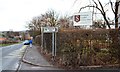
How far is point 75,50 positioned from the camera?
1530 centimetres

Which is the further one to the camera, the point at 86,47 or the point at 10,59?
the point at 10,59

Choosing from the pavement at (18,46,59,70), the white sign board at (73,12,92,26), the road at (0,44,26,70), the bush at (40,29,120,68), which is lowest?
the road at (0,44,26,70)

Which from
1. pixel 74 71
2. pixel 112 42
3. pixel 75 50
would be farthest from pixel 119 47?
pixel 74 71

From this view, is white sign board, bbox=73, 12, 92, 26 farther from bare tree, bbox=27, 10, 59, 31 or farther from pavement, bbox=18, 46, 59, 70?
bare tree, bbox=27, 10, 59, 31

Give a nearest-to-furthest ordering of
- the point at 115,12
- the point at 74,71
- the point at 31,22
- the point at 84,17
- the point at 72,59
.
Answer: the point at 74,71 → the point at 72,59 → the point at 84,17 → the point at 115,12 → the point at 31,22

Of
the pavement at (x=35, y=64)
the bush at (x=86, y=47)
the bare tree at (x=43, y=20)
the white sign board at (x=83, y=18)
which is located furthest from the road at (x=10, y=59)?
the bare tree at (x=43, y=20)

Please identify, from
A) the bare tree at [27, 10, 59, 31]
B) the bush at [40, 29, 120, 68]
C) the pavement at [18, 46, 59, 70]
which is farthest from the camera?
the bare tree at [27, 10, 59, 31]

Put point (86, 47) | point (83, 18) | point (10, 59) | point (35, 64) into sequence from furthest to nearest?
point (10, 59) < point (35, 64) < point (83, 18) < point (86, 47)

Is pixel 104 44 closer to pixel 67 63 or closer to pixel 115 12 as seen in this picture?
pixel 67 63

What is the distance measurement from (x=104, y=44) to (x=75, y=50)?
1.92 m

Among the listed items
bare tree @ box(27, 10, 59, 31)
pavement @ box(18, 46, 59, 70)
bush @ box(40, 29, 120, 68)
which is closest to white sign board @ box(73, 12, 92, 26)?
bush @ box(40, 29, 120, 68)

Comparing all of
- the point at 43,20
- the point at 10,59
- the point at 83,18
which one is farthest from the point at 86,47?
the point at 43,20

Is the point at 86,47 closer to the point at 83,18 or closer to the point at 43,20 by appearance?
the point at 83,18

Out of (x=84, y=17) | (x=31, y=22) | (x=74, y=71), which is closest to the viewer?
(x=74, y=71)
